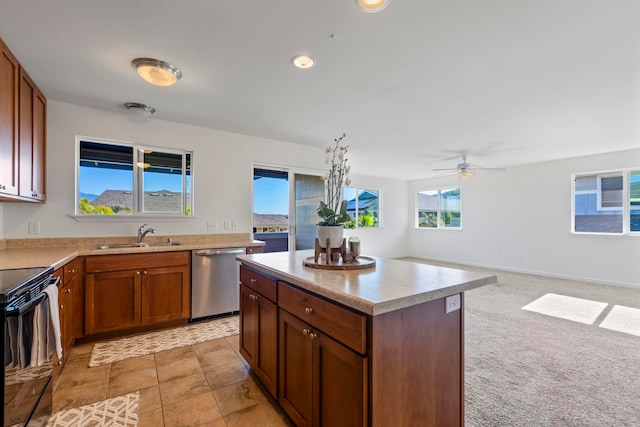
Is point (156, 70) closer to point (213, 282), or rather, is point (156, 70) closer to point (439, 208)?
point (213, 282)

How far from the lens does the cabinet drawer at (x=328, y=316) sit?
1.16 metres

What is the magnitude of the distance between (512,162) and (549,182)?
79cm

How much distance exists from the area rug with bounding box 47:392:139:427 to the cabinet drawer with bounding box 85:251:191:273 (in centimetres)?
129

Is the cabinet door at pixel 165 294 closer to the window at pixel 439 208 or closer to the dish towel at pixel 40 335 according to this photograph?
the dish towel at pixel 40 335

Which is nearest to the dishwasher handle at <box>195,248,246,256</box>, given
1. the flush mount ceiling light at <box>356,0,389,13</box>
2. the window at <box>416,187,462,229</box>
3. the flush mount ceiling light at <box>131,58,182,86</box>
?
the flush mount ceiling light at <box>131,58,182,86</box>

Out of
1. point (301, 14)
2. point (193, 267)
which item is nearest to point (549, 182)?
point (301, 14)

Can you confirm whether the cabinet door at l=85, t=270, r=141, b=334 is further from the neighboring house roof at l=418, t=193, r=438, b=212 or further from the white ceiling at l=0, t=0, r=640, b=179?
the neighboring house roof at l=418, t=193, r=438, b=212

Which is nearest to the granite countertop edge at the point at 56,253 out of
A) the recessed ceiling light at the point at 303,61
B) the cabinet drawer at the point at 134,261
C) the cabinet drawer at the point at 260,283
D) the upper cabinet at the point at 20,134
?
the cabinet drawer at the point at 134,261

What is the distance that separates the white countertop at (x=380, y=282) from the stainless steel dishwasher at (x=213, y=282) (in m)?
1.59

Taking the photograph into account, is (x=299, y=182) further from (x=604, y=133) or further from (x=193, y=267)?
(x=604, y=133)

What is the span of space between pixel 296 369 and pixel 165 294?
2.15 m

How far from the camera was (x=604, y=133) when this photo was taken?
3.98 metres

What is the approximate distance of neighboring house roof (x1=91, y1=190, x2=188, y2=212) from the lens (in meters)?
3.35

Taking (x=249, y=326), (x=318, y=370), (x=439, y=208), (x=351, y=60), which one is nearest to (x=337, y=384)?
(x=318, y=370)
